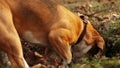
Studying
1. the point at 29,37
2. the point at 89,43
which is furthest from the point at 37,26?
the point at 89,43

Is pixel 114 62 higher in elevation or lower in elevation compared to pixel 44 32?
lower

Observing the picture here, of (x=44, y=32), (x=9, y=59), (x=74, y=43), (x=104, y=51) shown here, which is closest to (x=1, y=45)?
(x=9, y=59)

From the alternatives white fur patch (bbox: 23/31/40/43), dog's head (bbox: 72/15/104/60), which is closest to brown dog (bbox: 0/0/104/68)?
white fur patch (bbox: 23/31/40/43)

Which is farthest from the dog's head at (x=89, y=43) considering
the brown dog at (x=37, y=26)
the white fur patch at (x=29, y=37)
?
the white fur patch at (x=29, y=37)

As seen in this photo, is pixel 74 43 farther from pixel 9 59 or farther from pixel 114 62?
pixel 9 59

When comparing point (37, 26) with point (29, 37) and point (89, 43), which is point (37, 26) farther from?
point (89, 43)

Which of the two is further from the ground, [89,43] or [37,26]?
[37,26]

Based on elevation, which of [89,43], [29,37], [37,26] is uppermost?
[37,26]

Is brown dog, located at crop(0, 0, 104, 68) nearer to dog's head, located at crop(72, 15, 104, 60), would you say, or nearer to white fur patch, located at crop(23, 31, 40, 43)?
white fur patch, located at crop(23, 31, 40, 43)
